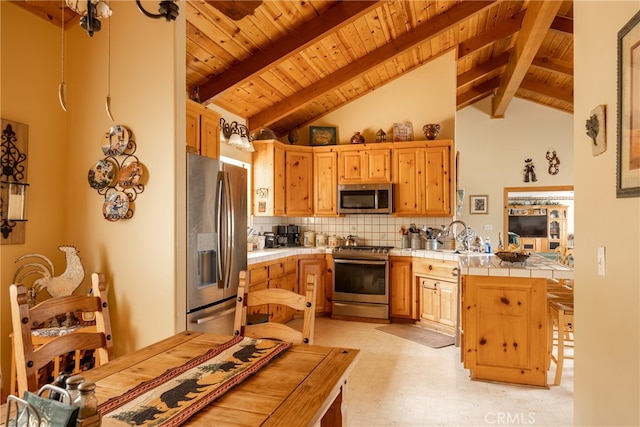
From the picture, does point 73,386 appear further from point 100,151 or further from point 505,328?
point 505,328

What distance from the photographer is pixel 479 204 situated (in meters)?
7.49

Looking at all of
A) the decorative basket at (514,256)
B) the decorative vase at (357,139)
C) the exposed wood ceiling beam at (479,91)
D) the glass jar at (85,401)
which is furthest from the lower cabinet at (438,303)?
the exposed wood ceiling beam at (479,91)

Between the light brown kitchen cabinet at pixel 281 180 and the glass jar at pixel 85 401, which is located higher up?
the light brown kitchen cabinet at pixel 281 180

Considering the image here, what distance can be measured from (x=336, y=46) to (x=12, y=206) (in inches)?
131

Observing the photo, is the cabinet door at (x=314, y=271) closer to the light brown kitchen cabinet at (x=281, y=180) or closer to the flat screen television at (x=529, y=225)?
the light brown kitchen cabinet at (x=281, y=180)

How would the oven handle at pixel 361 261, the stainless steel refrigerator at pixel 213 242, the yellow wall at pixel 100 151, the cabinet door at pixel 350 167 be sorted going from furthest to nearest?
the cabinet door at pixel 350 167
the oven handle at pixel 361 261
the stainless steel refrigerator at pixel 213 242
the yellow wall at pixel 100 151

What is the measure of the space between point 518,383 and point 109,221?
3281 millimetres

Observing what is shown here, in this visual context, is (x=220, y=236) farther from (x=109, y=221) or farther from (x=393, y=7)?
(x=393, y=7)

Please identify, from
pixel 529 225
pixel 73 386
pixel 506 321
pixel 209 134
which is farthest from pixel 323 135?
pixel 529 225

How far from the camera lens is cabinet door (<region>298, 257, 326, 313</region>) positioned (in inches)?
190

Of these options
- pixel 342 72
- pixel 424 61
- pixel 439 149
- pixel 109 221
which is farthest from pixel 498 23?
pixel 109 221

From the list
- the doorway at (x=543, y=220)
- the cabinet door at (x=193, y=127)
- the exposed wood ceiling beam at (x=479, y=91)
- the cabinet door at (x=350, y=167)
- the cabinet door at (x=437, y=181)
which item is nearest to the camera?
the cabinet door at (x=193, y=127)

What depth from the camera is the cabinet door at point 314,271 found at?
4832 millimetres

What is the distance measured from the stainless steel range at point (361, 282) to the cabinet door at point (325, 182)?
2.17ft
